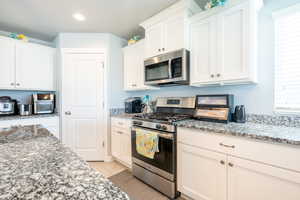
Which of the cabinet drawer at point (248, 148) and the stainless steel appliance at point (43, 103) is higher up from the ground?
the stainless steel appliance at point (43, 103)

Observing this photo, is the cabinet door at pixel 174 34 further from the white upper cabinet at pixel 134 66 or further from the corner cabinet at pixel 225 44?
the white upper cabinet at pixel 134 66

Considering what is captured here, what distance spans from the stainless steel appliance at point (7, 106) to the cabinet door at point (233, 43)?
3.31 meters

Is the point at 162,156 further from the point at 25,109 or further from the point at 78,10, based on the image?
the point at 25,109

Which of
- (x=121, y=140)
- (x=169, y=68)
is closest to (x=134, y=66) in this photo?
(x=169, y=68)

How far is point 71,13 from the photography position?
7.23 ft

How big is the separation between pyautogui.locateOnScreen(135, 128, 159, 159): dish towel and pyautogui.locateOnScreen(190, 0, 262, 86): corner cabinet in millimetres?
860

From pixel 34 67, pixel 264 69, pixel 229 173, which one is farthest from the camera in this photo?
pixel 34 67

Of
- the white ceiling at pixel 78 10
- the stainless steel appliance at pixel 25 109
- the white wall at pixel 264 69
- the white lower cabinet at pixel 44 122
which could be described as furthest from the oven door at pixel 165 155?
the stainless steel appliance at pixel 25 109

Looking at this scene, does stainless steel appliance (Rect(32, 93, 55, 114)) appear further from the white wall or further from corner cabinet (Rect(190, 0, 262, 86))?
the white wall

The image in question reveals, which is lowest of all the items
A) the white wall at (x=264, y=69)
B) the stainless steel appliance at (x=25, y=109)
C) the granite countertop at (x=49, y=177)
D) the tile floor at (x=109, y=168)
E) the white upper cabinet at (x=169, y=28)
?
the tile floor at (x=109, y=168)

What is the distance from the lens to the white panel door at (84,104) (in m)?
2.80

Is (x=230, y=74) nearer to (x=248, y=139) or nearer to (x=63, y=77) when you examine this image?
(x=248, y=139)

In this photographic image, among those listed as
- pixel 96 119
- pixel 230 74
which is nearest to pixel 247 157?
pixel 230 74

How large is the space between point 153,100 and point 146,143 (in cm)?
104
